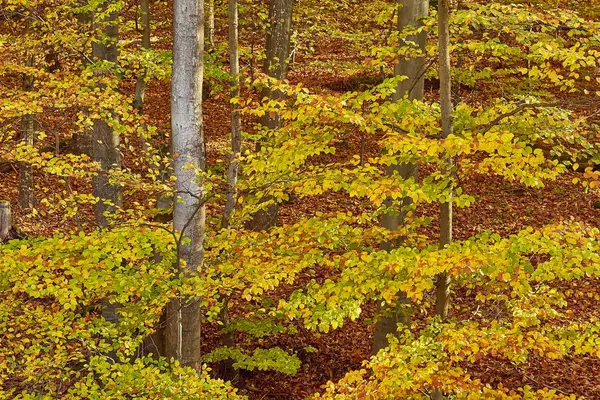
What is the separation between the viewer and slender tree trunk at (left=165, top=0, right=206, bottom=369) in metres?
6.83

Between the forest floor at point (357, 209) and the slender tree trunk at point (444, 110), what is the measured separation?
138 cm

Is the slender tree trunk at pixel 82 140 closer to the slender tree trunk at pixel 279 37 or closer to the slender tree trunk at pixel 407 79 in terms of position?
the slender tree trunk at pixel 279 37

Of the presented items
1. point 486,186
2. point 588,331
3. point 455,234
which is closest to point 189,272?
point 588,331

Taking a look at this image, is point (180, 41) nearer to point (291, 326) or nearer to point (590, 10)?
point (291, 326)

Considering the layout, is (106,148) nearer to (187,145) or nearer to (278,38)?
(187,145)

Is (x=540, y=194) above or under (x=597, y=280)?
above

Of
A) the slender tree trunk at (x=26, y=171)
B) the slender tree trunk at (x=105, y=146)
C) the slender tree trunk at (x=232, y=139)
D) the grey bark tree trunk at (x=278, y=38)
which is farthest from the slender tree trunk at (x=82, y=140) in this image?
the grey bark tree trunk at (x=278, y=38)

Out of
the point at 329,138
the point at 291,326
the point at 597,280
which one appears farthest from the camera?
the point at 597,280

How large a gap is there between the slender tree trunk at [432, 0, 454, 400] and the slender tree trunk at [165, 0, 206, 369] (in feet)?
8.48

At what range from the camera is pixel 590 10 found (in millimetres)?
20062

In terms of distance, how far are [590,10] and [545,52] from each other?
53.0 feet

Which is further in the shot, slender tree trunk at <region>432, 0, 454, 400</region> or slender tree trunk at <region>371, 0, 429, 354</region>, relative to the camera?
slender tree trunk at <region>371, 0, 429, 354</region>

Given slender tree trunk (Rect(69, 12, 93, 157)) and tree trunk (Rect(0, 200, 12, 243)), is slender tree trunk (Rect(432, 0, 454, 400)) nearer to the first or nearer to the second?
slender tree trunk (Rect(69, 12, 93, 157))

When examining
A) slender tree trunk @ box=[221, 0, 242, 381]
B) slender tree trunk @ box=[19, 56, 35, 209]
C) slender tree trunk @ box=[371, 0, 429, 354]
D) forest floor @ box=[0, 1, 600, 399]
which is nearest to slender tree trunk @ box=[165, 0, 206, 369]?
forest floor @ box=[0, 1, 600, 399]
